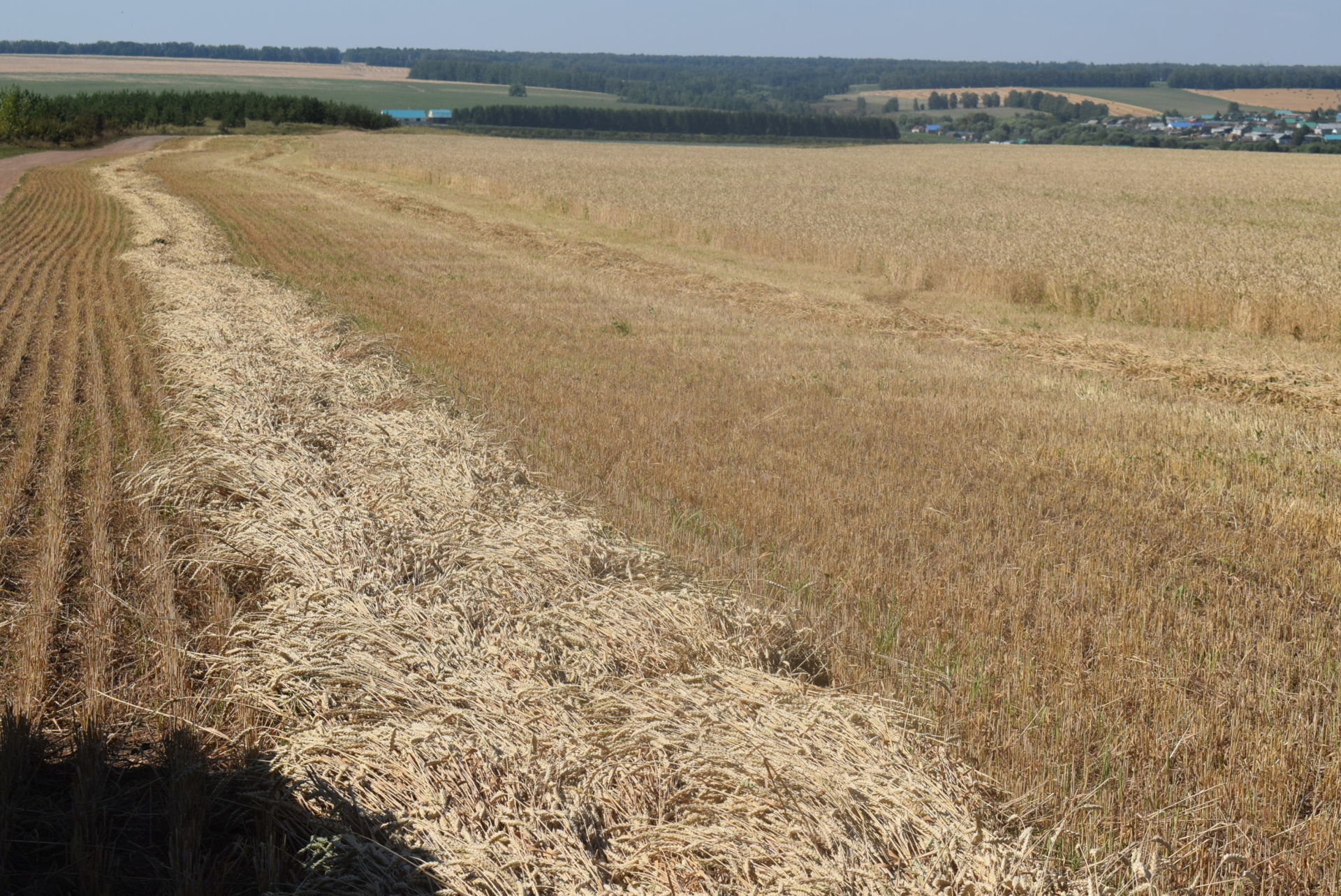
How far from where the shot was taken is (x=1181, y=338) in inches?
615

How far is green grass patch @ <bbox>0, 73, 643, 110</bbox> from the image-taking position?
148 m

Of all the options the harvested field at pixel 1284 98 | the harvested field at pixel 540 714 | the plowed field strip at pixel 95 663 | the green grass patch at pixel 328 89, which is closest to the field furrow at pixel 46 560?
the plowed field strip at pixel 95 663

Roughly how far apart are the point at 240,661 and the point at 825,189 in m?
36.6

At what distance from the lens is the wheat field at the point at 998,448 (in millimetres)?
4270

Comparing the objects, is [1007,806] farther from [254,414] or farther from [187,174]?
[187,174]

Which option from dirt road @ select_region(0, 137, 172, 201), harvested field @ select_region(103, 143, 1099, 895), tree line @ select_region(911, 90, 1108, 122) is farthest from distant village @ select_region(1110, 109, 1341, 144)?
harvested field @ select_region(103, 143, 1099, 895)

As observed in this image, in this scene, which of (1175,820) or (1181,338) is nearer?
(1175,820)

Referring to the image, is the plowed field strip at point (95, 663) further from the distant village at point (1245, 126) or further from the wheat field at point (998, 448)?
the distant village at point (1245, 126)

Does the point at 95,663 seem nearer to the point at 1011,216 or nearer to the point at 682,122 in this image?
the point at 1011,216

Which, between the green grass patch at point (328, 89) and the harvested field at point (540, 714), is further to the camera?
the green grass patch at point (328, 89)

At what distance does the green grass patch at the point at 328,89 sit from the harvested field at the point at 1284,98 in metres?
101

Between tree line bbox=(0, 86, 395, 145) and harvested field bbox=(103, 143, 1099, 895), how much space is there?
72539 mm

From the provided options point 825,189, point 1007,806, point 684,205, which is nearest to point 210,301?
point 1007,806

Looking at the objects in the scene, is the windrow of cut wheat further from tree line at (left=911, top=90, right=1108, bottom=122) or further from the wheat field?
tree line at (left=911, top=90, right=1108, bottom=122)
